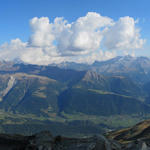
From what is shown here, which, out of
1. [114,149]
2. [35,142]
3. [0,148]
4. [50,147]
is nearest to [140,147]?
[114,149]

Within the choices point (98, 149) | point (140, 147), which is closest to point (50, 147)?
point (98, 149)

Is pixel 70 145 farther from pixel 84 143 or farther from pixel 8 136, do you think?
pixel 8 136

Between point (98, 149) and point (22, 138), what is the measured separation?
72.0 feet

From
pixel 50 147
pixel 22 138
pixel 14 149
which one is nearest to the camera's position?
pixel 50 147

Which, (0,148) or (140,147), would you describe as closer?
(140,147)

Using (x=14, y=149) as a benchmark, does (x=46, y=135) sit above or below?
above

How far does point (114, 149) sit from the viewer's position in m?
44.9

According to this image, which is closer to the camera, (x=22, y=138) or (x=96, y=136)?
(x=96, y=136)

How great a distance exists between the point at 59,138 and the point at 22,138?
34.3 ft

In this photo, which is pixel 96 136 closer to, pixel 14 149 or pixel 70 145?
pixel 70 145

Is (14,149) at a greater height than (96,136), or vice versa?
(96,136)

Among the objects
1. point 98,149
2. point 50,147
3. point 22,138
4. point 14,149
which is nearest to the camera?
point 98,149

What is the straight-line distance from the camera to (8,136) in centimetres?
5425

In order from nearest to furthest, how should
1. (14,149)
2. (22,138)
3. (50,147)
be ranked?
(50,147) < (14,149) < (22,138)
